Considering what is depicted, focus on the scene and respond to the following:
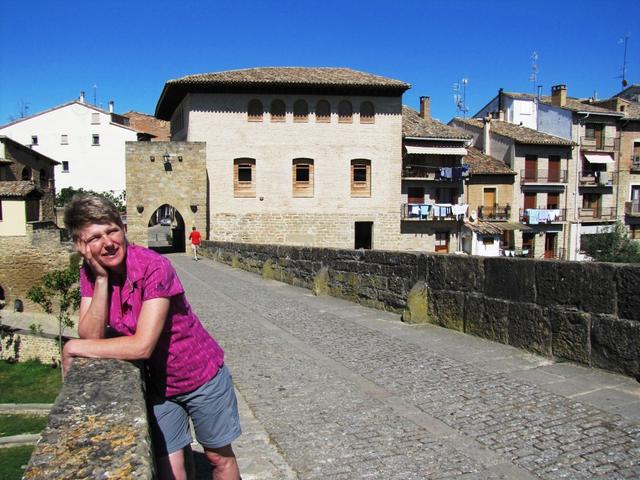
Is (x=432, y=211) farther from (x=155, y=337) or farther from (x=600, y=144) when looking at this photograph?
(x=155, y=337)

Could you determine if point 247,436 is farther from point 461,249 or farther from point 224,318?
point 461,249

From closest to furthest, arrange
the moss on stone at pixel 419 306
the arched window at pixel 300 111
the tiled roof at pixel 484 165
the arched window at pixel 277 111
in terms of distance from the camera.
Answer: the moss on stone at pixel 419 306
the arched window at pixel 277 111
the arched window at pixel 300 111
the tiled roof at pixel 484 165

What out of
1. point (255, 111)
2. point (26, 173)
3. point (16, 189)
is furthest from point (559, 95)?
point (26, 173)

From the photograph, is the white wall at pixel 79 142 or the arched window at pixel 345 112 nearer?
the arched window at pixel 345 112

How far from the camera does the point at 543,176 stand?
42.7 m

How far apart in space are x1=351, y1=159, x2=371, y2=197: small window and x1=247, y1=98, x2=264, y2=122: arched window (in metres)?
6.71

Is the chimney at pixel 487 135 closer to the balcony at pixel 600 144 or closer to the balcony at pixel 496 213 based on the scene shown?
the balcony at pixel 496 213

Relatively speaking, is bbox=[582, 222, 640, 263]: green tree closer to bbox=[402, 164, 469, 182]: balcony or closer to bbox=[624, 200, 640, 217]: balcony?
bbox=[624, 200, 640, 217]: balcony

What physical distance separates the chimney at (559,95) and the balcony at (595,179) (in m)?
5.98

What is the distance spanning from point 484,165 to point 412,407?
40.1m

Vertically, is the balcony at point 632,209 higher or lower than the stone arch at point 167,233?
higher

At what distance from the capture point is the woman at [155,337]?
2.32 metres

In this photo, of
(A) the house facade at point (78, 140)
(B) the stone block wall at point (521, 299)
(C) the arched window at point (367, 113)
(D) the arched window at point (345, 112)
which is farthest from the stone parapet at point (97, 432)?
(A) the house facade at point (78, 140)

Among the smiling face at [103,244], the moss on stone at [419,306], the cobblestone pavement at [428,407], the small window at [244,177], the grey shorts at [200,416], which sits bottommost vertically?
the cobblestone pavement at [428,407]
